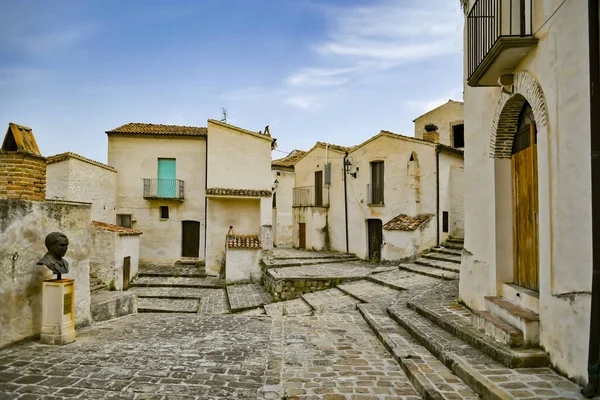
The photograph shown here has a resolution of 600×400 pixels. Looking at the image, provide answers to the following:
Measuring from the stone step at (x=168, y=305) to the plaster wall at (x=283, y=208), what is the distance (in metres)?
12.2

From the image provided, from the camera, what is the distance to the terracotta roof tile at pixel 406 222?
15.4 m

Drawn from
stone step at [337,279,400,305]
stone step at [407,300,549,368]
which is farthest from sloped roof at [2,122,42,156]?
stone step at [337,279,400,305]

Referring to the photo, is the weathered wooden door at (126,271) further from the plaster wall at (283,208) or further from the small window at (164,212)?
the plaster wall at (283,208)

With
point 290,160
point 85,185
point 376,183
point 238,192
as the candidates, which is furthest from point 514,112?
point 290,160

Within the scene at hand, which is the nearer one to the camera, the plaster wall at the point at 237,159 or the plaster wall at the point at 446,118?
the plaster wall at the point at 237,159

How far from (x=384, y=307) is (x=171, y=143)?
14.7 meters

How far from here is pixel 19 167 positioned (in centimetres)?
611

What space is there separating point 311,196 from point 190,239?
7.00 meters

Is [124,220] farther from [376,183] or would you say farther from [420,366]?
[420,366]

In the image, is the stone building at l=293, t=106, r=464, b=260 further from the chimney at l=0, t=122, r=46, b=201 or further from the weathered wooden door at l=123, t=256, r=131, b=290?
the chimney at l=0, t=122, r=46, b=201

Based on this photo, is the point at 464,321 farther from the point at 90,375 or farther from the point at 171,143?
the point at 171,143

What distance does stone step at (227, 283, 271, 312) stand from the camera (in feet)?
39.9

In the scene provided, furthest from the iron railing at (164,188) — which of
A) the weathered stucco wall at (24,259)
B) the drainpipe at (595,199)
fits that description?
the drainpipe at (595,199)

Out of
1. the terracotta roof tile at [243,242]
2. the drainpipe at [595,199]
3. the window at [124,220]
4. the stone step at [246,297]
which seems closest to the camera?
the drainpipe at [595,199]
